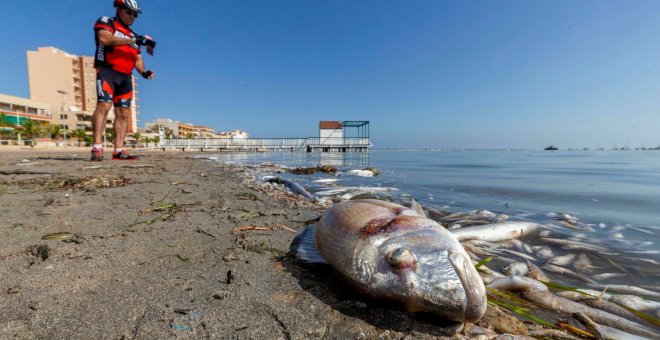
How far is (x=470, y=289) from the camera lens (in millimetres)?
1258

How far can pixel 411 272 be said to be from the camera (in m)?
1.32

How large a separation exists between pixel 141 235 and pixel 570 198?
706cm

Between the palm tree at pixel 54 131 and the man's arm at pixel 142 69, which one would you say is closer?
the man's arm at pixel 142 69

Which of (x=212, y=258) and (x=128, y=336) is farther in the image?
(x=212, y=258)

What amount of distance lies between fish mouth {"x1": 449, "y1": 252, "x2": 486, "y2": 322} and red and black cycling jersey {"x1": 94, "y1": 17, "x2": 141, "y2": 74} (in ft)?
30.7

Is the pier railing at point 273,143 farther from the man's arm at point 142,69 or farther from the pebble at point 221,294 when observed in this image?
the pebble at point 221,294

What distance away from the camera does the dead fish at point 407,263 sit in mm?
1252

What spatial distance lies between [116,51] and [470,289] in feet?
31.9

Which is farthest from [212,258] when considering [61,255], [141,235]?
[61,255]

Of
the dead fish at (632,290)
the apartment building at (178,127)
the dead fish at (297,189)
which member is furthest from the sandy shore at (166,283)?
the apartment building at (178,127)

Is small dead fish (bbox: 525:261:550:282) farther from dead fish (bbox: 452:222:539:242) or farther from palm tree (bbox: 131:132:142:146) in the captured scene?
palm tree (bbox: 131:132:142:146)

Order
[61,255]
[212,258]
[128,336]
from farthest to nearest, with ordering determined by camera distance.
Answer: [212,258], [61,255], [128,336]

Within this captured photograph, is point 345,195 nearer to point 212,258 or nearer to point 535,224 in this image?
point 535,224

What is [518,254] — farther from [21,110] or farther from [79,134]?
[21,110]
